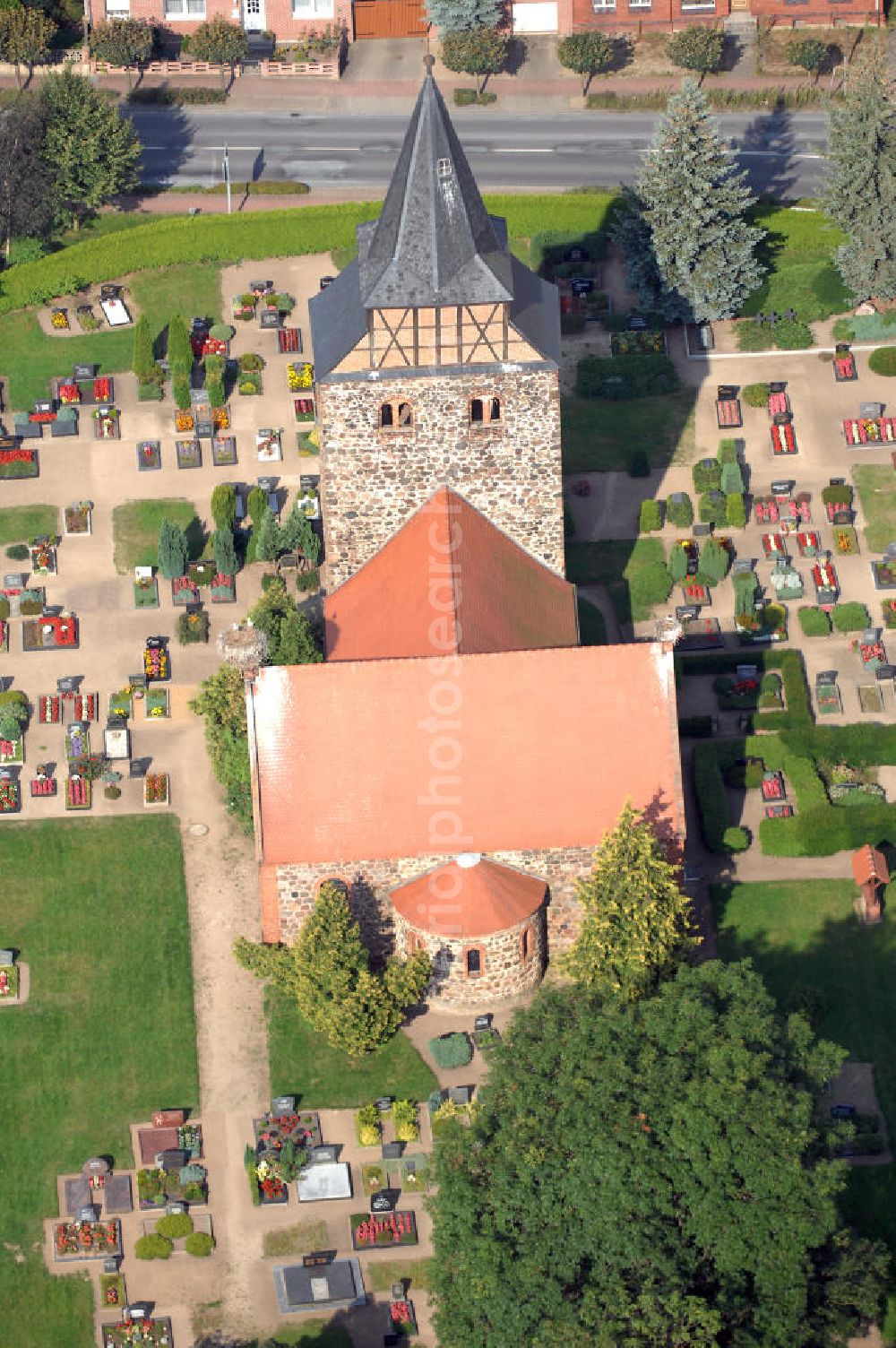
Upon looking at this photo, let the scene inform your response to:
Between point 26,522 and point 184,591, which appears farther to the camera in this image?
point 26,522

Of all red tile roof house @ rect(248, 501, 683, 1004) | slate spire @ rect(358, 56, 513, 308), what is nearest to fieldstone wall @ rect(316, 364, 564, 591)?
slate spire @ rect(358, 56, 513, 308)

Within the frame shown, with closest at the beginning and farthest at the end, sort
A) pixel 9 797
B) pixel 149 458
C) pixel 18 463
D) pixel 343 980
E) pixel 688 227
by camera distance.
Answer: pixel 343 980, pixel 9 797, pixel 18 463, pixel 149 458, pixel 688 227

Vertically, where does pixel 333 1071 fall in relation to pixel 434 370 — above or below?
below

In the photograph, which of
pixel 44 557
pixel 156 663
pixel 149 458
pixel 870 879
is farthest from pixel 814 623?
pixel 44 557

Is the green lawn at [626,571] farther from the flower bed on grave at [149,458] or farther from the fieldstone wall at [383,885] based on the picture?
the flower bed on grave at [149,458]

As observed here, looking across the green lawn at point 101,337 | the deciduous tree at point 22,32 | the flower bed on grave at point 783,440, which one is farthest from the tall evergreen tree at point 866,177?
the deciduous tree at point 22,32

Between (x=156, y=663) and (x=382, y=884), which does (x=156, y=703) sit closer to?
(x=156, y=663)

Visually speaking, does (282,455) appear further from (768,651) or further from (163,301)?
(768,651)
